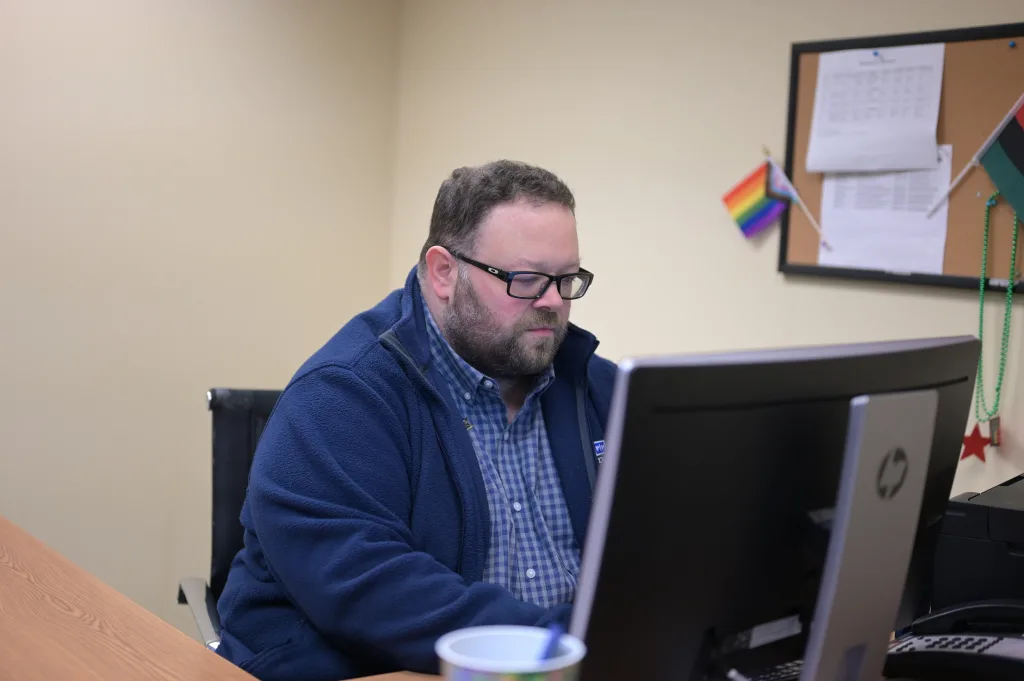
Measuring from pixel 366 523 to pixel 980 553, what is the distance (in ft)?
3.11

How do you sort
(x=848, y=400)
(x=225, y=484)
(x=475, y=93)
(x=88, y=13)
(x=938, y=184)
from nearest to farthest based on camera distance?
(x=848, y=400) → (x=225, y=484) → (x=938, y=184) → (x=88, y=13) → (x=475, y=93)

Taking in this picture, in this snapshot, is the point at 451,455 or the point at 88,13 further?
the point at 88,13

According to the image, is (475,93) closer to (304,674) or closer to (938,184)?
(938,184)

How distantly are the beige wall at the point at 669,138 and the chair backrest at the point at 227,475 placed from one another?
122cm

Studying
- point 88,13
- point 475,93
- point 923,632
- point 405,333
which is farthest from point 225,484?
point 475,93

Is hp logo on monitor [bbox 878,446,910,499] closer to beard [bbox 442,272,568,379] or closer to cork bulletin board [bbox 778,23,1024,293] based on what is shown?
beard [bbox 442,272,568,379]

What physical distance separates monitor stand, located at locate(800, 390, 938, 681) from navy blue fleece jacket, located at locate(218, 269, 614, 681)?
384mm

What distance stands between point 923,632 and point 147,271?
7.53ft

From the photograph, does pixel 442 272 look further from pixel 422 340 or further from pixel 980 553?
pixel 980 553

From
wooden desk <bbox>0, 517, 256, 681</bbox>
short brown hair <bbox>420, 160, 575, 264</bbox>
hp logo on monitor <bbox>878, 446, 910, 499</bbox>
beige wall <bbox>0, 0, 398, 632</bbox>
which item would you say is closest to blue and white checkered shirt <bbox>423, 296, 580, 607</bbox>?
short brown hair <bbox>420, 160, 575, 264</bbox>

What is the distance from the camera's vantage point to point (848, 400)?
99 cm

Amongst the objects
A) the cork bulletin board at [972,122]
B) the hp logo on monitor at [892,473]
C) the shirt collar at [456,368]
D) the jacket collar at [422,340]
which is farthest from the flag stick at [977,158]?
the hp logo on monitor at [892,473]

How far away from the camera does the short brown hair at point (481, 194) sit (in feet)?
5.58

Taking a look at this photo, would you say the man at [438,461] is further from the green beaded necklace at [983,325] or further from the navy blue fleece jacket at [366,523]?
the green beaded necklace at [983,325]
